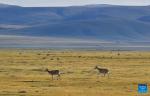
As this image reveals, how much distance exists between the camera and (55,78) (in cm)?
3809

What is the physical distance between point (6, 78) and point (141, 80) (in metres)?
8.46

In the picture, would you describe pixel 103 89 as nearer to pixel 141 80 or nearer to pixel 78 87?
pixel 78 87

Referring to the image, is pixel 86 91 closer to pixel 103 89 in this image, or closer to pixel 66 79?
pixel 103 89

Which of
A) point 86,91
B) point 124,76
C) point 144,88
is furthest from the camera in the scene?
point 124,76

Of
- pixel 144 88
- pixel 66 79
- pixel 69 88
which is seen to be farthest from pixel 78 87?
pixel 144 88

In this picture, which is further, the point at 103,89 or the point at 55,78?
the point at 55,78

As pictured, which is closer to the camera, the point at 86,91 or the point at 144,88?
the point at 144,88

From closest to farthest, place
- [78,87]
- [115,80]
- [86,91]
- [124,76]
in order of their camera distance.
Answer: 1. [86,91]
2. [78,87]
3. [115,80]
4. [124,76]

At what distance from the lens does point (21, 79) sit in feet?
124

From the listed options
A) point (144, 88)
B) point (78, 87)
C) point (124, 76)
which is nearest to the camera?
point (144, 88)

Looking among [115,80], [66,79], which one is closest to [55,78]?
[66,79]

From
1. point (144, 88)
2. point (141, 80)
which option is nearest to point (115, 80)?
point (141, 80)

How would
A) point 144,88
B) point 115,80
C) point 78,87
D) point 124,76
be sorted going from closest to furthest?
point 144,88 < point 78,87 < point 115,80 < point 124,76

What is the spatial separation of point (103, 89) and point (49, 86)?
10.6 feet
